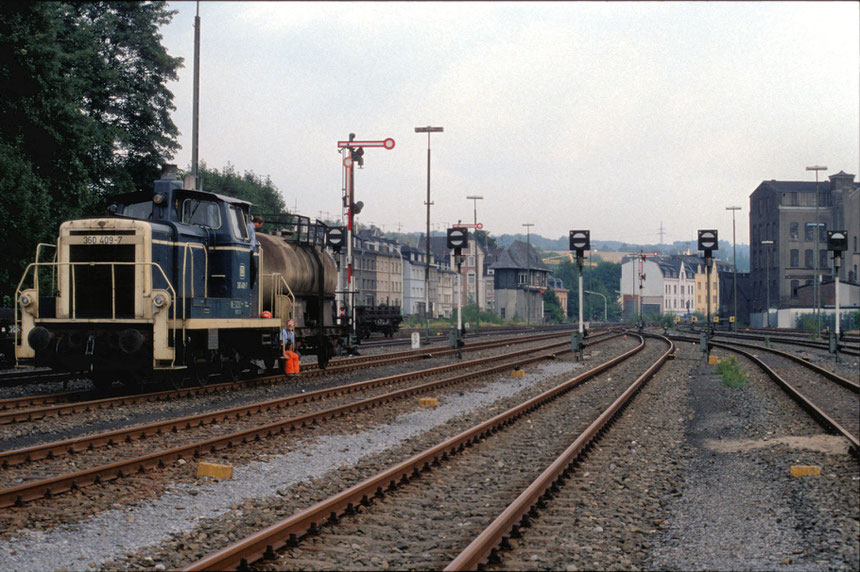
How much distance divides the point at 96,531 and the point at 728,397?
47.3 ft

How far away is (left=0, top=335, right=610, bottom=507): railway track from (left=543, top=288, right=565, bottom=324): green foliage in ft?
329

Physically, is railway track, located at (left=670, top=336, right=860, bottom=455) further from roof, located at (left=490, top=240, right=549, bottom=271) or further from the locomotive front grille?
roof, located at (left=490, top=240, right=549, bottom=271)

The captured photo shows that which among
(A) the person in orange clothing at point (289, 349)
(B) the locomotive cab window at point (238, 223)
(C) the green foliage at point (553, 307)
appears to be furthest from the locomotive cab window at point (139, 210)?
(C) the green foliage at point (553, 307)

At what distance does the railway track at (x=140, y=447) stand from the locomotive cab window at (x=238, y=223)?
148 inches

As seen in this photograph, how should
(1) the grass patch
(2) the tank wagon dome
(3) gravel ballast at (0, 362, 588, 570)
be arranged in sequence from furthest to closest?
(1) the grass patch < (2) the tank wagon dome < (3) gravel ballast at (0, 362, 588, 570)

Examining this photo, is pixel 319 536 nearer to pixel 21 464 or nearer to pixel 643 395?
pixel 21 464

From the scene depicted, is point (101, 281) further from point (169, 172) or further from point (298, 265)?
point (298, 265)

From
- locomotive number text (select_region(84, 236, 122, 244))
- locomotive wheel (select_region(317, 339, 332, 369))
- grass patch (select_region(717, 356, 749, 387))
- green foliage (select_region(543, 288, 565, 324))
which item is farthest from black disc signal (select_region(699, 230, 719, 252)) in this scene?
green foliage (select_region(543, 288, 565, 324))

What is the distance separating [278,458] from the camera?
10.2m

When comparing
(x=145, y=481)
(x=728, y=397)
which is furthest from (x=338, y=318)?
(x=145, y=481)

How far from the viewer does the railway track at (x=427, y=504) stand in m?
6.23

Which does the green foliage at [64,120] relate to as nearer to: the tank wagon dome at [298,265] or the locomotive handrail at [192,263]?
the tank wagon dome at [298,265]

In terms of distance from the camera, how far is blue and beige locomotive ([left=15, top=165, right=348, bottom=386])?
47.5ft

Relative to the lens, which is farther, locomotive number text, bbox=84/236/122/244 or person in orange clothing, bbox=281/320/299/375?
person in orange clothing, bbox=281/320/299/375
